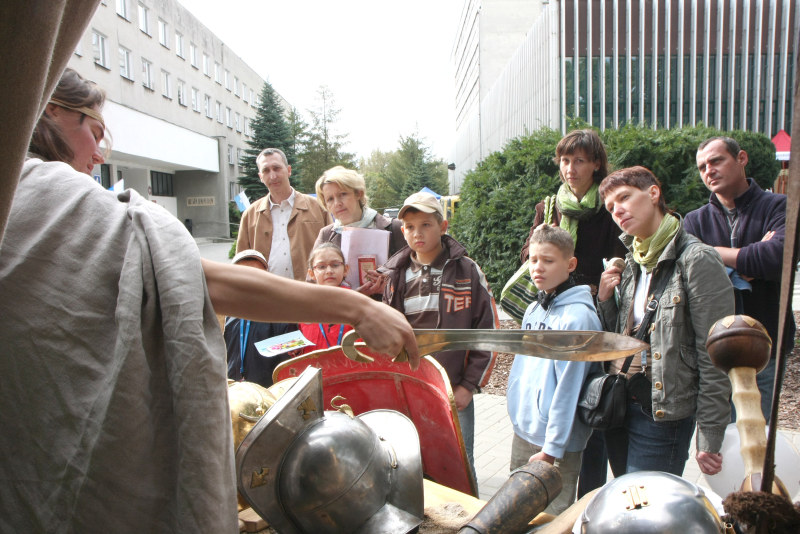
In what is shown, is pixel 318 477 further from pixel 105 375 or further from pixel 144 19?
pixel 144 19

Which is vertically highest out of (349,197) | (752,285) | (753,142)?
(753,142)

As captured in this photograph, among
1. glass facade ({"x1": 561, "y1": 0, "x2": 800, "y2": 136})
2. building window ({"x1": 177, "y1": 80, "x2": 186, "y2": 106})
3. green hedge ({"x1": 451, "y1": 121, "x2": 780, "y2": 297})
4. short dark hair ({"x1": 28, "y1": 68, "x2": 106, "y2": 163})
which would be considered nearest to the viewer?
short dark hair ({"x1": 28, "y1": 68, "x2": 106, "y2": 163})

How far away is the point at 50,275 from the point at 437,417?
142 centimetres

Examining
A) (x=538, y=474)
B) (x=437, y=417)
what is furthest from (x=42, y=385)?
(x=437, y=417)

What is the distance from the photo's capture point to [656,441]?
7.82 ft

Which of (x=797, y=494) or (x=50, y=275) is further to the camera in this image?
(x=797, y=494)

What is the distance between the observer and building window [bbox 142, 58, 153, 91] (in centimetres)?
3381

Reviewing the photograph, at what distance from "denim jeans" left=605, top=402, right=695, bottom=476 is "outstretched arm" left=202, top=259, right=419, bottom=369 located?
1.34 meters

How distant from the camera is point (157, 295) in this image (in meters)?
1.19

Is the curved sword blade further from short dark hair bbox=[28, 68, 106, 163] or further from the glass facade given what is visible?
the glass facade

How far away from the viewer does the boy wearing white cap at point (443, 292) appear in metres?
3.10

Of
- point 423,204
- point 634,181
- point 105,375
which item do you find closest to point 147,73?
point 423,204

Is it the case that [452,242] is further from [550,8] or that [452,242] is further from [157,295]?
[550,8]

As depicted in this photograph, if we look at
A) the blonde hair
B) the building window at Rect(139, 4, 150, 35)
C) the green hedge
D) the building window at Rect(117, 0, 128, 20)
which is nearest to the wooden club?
the blonde hair
